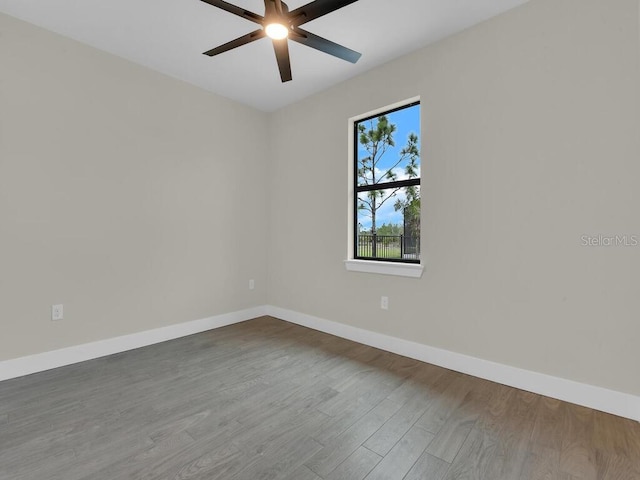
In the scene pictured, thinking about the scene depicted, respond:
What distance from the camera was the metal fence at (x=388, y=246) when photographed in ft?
9.01

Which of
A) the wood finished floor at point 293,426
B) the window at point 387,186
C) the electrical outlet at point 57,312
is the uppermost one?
the window at point 387,186

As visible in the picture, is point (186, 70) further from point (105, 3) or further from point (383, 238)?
point (383, 238)

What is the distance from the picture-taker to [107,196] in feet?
8.80

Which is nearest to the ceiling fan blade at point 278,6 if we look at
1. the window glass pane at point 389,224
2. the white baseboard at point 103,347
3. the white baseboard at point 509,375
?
the window glass pane at point 389,224

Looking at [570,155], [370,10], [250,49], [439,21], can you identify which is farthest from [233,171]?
[570,155]

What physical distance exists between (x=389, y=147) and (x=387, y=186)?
386 millimetres

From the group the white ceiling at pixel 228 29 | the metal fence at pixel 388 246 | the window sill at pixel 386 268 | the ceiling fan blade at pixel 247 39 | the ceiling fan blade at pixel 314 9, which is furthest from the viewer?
the metal fence at pixel 388 246

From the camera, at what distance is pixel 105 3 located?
211 centimetres

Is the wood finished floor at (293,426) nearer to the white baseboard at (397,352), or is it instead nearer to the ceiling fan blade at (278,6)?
the white baseboard at (397,352)

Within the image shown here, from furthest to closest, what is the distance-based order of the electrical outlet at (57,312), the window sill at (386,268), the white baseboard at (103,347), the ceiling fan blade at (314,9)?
the window sill at (386,268), the electrical outlet at (57,312), the white baseboard at (103,347), the ceiling fan blade at (314,9)

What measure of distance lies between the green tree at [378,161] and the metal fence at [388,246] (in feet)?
0.38

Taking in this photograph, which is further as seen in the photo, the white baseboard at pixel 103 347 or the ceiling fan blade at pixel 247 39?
the white baseboard at pixel 103 347

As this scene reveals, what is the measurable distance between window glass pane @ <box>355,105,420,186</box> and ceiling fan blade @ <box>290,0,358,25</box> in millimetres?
1331

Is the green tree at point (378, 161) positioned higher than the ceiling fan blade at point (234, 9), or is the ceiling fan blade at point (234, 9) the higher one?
the ceiling fan blade at point (234, 9)
